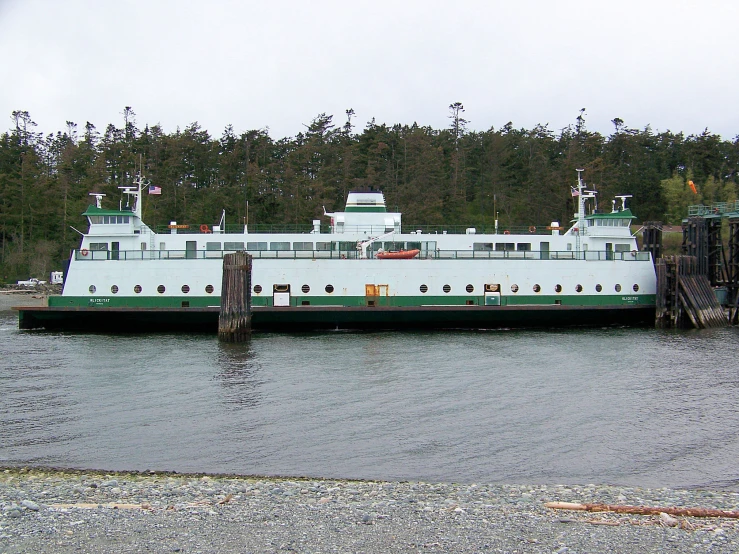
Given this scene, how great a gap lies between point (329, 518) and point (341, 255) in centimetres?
2189

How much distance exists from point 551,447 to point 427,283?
1670 centimetres

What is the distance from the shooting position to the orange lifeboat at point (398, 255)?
29750 millimetres

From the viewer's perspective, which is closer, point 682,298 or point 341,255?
point 682,298

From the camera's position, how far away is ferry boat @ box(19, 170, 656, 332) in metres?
28.2

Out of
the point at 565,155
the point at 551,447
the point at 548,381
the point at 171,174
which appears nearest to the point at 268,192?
the point at 171,174

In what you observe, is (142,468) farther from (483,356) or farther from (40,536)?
(483,356)

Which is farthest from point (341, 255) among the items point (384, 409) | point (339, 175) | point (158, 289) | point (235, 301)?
point (339, 175)

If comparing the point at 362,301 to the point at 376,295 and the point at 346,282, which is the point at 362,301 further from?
the point at 346,282

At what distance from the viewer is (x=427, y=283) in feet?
96.6

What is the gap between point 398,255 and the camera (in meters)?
29.8

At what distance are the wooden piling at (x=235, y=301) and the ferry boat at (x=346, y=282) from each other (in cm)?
247

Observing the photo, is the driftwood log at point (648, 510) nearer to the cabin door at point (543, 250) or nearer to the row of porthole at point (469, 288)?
the row of porthole at point (469, 288)

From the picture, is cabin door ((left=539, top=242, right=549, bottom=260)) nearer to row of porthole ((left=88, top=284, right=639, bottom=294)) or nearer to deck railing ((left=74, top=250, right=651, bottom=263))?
deck railing ((left=74, top=250, right=651, bottom=263))

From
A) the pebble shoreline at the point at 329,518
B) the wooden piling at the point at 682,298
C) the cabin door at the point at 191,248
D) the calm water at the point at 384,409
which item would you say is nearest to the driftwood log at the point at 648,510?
the pebble shoreline at the point at 329,518
